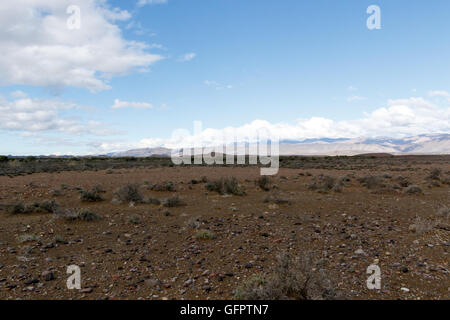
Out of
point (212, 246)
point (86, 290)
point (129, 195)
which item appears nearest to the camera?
point (86, 290)

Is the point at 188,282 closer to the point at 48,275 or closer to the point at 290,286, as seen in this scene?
the point at 290,286

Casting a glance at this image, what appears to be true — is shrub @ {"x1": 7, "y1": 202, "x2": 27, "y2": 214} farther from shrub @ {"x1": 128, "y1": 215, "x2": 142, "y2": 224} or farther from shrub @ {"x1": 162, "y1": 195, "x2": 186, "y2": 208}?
shrub @ {"x1": 162, "y1": 195, "x2": 186, "y2": 208}

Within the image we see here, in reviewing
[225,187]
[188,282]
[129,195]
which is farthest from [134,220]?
[225,187]

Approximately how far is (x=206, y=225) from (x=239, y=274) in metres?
3.66

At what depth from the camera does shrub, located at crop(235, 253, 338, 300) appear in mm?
4461

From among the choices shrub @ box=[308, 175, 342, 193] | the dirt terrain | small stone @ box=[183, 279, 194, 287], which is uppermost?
shrub @ box=[308, 175, 342, 193]

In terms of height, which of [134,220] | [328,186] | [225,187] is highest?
[225,187]

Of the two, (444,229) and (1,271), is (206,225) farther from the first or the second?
(444,229)

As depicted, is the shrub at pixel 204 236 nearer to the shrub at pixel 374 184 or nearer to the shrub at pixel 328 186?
the shrub at pixel 328 186

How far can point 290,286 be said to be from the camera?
184 inches

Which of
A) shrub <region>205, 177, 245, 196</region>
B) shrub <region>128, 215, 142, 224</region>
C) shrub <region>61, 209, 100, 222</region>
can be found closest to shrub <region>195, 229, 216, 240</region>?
shrub <region>128, 215, 142, 224</region>

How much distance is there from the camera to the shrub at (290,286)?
446cm
